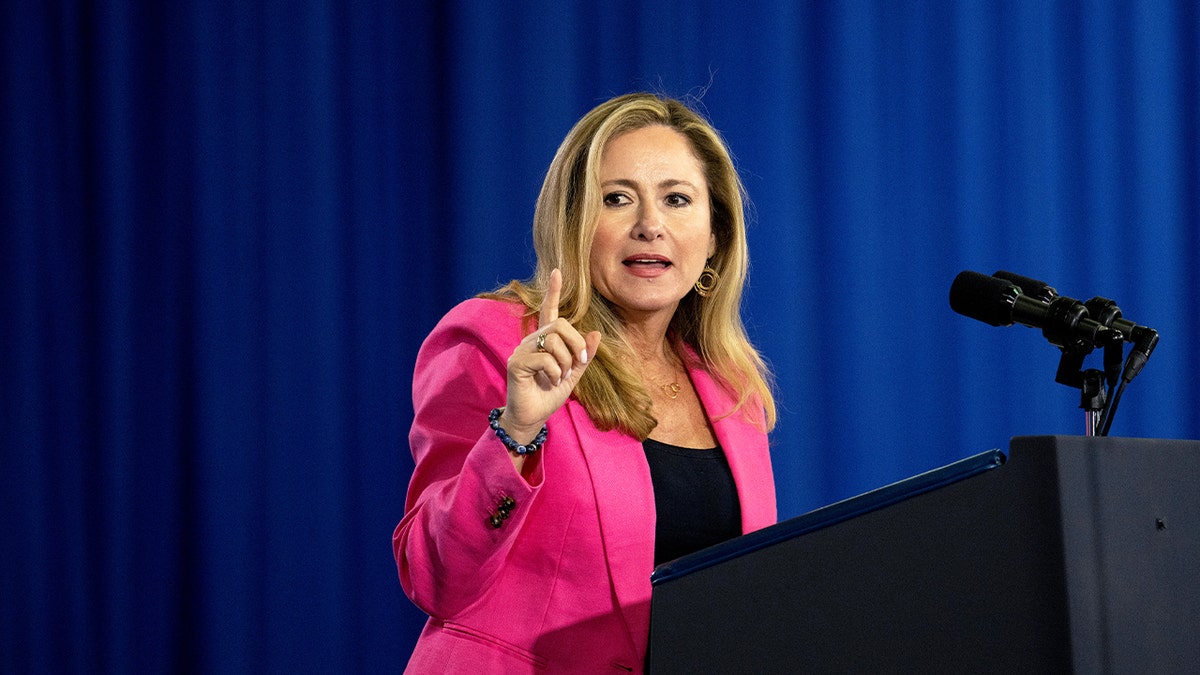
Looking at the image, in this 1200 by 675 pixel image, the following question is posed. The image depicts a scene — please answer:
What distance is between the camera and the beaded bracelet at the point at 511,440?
1.24 metres

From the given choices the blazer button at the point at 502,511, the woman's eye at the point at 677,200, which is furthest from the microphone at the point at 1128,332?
the woman's eye at the point at 677,200

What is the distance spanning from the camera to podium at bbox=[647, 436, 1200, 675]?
76cm

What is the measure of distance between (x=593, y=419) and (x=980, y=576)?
0.74 metres

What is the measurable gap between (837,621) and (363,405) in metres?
2.12

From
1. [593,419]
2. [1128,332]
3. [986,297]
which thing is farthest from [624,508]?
[1128,332]

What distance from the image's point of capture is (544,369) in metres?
1.17

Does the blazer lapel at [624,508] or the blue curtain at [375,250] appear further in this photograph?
the blue curtain at [375,250]

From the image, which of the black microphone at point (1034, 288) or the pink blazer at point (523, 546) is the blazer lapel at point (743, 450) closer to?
the pink blazer at point (523, 546)

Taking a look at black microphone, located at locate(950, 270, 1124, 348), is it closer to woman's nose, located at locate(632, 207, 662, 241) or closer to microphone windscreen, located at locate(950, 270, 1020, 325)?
microphone windscreen, located at locate(950, 270, 1020, 325)

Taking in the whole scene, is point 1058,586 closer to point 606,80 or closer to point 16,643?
point 606,80

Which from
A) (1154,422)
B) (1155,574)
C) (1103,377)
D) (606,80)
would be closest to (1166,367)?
(1154,422)

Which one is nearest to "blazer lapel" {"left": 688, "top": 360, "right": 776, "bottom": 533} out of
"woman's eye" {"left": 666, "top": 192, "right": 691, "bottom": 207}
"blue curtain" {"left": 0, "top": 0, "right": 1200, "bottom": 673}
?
"woman's eye" {"left": 666, "top": 192, "right": 691, "bottom": 207}

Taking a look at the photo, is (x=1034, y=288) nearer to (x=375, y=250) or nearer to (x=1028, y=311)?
(x=1028, y=311)

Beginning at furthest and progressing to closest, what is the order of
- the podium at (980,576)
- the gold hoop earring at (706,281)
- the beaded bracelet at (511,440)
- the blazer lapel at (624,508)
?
the gold hoop earring at (706,281) < the blazer lapel at (624,508) < the beaded bracelet at (511,440) < the podium at (980,576)
